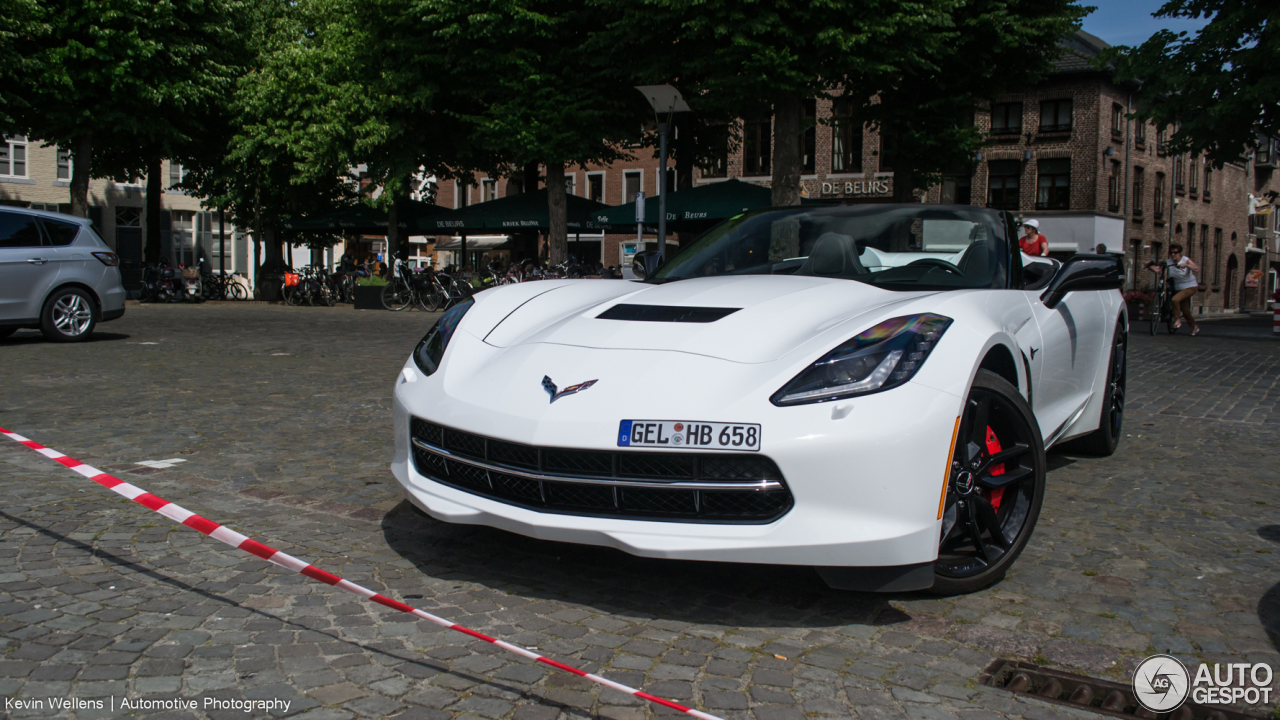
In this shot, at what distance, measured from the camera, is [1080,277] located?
4.33 m

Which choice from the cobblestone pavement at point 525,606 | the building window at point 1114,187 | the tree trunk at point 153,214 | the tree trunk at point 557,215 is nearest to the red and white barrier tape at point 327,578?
the cobblestone pavement at point 525,606

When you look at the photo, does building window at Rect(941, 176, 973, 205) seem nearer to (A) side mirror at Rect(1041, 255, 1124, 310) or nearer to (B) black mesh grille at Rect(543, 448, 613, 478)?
(A) side mirror at Rect(1041, 255, 1124, 310)

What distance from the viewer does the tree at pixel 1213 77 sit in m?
20.0

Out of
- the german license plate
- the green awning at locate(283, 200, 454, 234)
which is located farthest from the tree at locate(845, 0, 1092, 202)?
the german license plate

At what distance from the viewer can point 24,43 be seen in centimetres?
2464

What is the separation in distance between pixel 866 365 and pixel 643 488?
29.7 inches

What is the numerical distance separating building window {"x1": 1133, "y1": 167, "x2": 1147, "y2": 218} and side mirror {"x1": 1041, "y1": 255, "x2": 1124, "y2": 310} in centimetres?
4182

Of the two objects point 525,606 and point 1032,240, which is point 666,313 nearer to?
point 525,606

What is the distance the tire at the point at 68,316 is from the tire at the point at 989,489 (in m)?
11.8

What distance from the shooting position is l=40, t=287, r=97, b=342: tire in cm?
1205

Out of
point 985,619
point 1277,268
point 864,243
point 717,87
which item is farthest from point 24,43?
point 1277,268

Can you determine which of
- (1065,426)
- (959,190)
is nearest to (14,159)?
(959,190)

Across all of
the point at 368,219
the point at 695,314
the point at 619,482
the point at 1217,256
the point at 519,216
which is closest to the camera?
the point at 619,482

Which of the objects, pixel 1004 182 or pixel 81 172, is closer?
pixel 81 172
